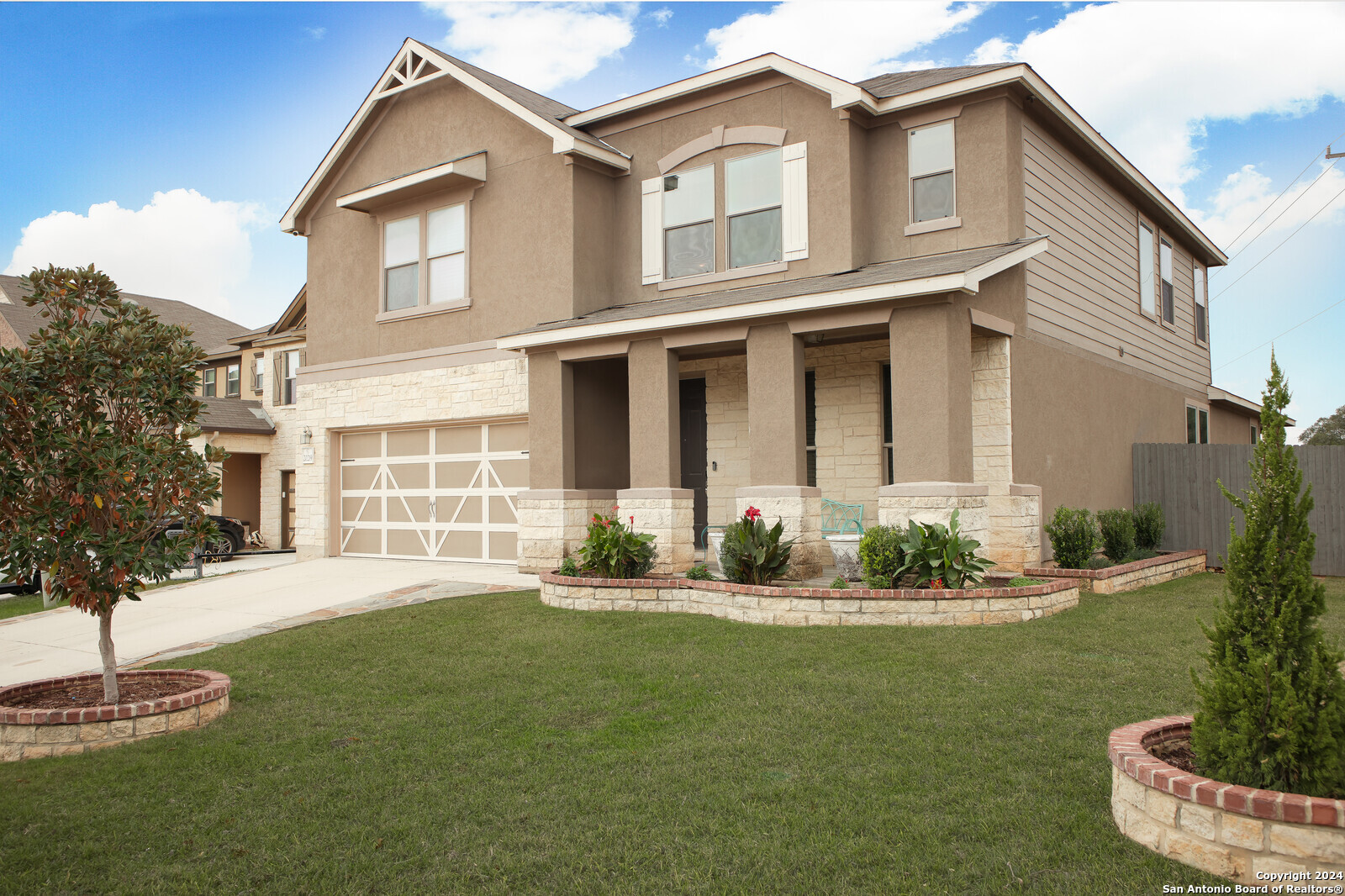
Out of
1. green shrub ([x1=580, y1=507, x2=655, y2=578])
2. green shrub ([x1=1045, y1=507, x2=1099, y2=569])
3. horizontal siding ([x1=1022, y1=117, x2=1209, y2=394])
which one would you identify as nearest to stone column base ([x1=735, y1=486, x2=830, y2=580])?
green shrub ([x1=580, y1=507, x2=655, y2=578])

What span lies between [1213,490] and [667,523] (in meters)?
8.83

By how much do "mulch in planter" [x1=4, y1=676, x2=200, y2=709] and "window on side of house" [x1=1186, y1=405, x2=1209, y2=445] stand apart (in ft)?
60.2

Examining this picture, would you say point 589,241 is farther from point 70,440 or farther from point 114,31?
Answer: point 114,31

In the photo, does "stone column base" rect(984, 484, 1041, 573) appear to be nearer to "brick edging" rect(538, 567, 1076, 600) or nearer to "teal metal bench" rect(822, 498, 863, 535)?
"brick edging" rect(538, 567, 1076, 600)

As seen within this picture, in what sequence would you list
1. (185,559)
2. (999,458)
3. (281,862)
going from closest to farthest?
(281,862)
(185,559)
(999,458)

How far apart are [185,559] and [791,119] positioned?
976 cm

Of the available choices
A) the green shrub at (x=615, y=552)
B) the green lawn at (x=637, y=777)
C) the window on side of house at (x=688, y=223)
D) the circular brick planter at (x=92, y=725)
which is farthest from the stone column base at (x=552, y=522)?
the circular brick planter at (x=92, y=725)

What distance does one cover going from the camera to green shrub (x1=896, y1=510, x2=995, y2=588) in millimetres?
9109

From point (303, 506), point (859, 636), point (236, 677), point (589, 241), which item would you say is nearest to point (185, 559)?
point (236, 677)

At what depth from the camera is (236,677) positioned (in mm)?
7699

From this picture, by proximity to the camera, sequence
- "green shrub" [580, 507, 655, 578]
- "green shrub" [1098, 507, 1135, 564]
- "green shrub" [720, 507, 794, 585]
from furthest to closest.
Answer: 1. "green shrub" [1098, 507, 1135, 564]
2. "green shrub" [580, 507, 655, 578]
3. "green shrub" [720, 507, 794, 585]

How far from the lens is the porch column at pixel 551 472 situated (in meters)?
13.3

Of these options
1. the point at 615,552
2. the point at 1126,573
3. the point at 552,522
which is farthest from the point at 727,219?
the point at 1126,573

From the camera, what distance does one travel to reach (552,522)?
13.4 metres
